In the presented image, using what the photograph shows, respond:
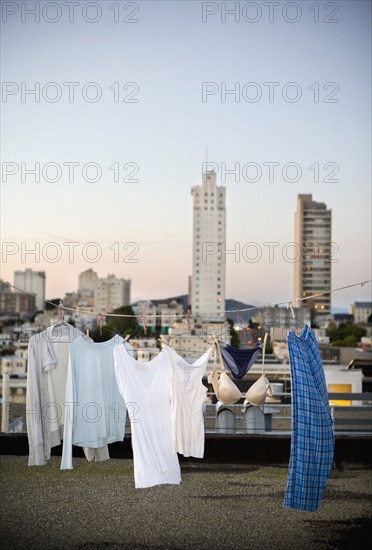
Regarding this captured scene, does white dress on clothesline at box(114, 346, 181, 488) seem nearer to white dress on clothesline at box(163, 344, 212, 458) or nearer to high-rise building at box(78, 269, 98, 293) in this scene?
white dress on clothesline at box(163, 344, 212, 458)

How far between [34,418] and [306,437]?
6.97 ft

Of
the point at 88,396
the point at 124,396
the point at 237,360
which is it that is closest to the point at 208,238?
the point at 237,360

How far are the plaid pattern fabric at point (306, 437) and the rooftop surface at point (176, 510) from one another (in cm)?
37

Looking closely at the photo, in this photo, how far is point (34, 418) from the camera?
5.25 m

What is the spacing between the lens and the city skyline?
21.0ft

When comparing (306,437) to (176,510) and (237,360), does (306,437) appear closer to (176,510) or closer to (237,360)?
(237,360)

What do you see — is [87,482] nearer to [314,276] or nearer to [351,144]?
[351,144]

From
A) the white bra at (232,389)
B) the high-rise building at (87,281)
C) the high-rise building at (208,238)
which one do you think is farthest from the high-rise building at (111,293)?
the white bra at (232,389)

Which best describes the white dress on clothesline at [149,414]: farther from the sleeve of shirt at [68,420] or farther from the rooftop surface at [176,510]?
the sleeve of shirt at [68,420]

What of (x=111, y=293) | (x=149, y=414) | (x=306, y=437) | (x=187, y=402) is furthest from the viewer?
(x=111, y=293)

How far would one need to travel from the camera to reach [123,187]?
1201 cm

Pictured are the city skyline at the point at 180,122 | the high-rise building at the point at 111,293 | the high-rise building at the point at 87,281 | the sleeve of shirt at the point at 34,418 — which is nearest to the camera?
the sleeve of shirt at the point at 34,418

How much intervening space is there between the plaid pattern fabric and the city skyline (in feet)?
5.25

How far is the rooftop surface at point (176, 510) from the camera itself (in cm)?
440
